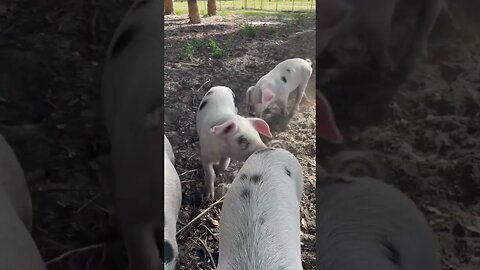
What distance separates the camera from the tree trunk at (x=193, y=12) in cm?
144

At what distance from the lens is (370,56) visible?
124 centimetres

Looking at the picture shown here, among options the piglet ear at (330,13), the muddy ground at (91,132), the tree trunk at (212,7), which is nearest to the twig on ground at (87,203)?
the muddy ground at (91,132)

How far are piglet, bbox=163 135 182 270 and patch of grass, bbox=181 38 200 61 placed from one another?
0.22m

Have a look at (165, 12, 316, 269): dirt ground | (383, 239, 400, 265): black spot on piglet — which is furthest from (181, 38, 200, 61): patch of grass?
(383, 239, 400, 265): black spot on piglet

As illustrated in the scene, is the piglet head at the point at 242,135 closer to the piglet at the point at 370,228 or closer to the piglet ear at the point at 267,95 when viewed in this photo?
the piglet ear at the point at 267,95

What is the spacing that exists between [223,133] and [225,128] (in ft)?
0.08

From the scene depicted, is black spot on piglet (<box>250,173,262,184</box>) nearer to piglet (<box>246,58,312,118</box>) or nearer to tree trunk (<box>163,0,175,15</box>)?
piglet (<box>246,58,312,118</box>)

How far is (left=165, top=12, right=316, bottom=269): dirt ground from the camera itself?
1412 millimetres

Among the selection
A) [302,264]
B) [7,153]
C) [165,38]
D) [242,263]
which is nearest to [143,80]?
[165,38]

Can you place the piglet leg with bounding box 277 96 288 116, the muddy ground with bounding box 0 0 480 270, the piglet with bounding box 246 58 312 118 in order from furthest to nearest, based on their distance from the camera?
the piglet leg with bounding box 277 96 288 116, the piglet with bounding box 246 58 312 118, the muddy ground with bounding box 0 0 480 270

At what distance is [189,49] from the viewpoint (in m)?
1.43

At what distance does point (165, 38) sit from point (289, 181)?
488mm

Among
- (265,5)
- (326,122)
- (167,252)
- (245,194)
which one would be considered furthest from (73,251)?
(265,5)

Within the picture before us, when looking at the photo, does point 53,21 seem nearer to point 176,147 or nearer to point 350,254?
point 176,147
